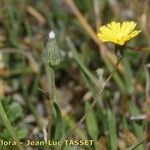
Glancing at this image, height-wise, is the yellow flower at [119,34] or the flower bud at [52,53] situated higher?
the yellow flower at [119,34]

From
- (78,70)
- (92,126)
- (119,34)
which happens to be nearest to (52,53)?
(119,34)

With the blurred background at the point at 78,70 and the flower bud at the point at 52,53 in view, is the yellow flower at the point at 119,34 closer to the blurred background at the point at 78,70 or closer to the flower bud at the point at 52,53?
the flower bud at the point at 52,53

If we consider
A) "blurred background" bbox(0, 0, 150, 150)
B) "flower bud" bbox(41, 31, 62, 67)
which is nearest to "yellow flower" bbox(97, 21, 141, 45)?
"flower bud" bbox(41, 31, 62, 67)

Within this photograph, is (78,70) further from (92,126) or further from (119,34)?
(119,34)

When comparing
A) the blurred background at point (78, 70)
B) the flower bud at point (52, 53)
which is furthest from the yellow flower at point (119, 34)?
the blurred background at point (78, 70)

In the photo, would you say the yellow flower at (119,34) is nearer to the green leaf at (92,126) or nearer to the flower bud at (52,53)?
the flower bud at (52,53)

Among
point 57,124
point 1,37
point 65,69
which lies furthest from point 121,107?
point 1,37

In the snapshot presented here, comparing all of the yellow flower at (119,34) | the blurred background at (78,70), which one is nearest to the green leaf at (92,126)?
the blurred background at (78,70)

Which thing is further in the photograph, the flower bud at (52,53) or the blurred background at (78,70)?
the blurred background at (78,70)

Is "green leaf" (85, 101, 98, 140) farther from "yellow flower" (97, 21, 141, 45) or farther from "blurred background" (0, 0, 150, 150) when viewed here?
"yellow flower" (97, 21, 141, 45)
